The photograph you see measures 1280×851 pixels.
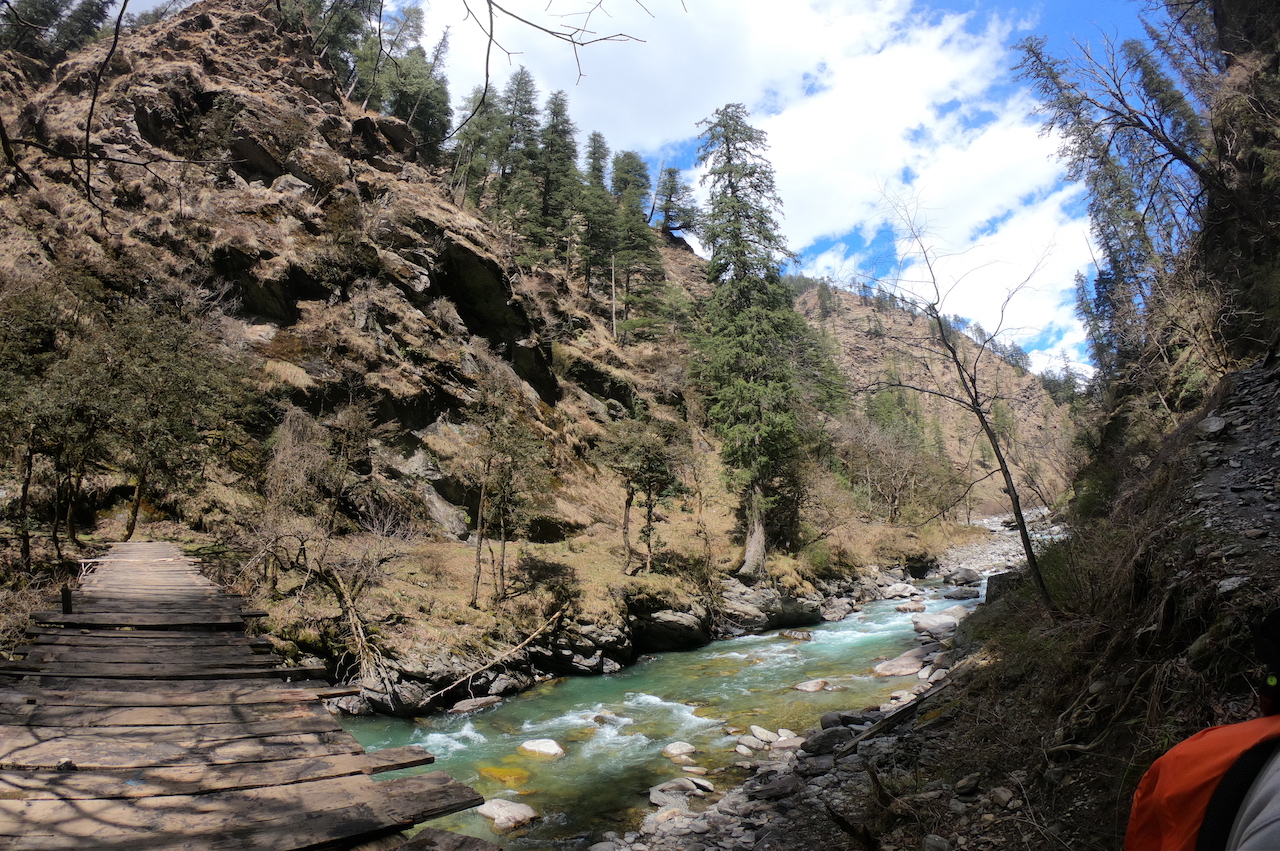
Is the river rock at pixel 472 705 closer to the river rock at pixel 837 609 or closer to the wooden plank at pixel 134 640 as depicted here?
the wooden plank at pixel 134 640

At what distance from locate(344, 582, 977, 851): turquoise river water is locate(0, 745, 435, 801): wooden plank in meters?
4.50

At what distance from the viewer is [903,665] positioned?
1116cm

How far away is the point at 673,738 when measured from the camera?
941cm

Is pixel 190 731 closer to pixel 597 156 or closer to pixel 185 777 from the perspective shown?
pixel 185 777

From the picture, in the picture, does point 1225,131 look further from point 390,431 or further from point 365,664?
point 390,431

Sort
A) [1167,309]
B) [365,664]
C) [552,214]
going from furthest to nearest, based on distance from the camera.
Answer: [552,214], [1167,309], [365,664]

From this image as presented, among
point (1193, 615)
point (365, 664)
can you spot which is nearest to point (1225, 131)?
point (1193, 615)

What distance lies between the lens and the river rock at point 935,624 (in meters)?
13.4

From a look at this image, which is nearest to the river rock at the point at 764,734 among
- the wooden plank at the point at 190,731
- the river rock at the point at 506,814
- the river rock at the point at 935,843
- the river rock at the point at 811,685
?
the river rock at the point at 811,685

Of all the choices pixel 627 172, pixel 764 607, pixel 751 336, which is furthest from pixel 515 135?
pixel 764 607

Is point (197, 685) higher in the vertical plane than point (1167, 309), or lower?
lower

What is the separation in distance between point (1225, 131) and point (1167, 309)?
403 centimetres

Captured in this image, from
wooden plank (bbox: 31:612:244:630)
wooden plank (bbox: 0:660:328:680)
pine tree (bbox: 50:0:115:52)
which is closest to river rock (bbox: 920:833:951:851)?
wooden plank (bbox: 0:660:328:680)

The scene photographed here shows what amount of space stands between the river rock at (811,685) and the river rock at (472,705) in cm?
596
